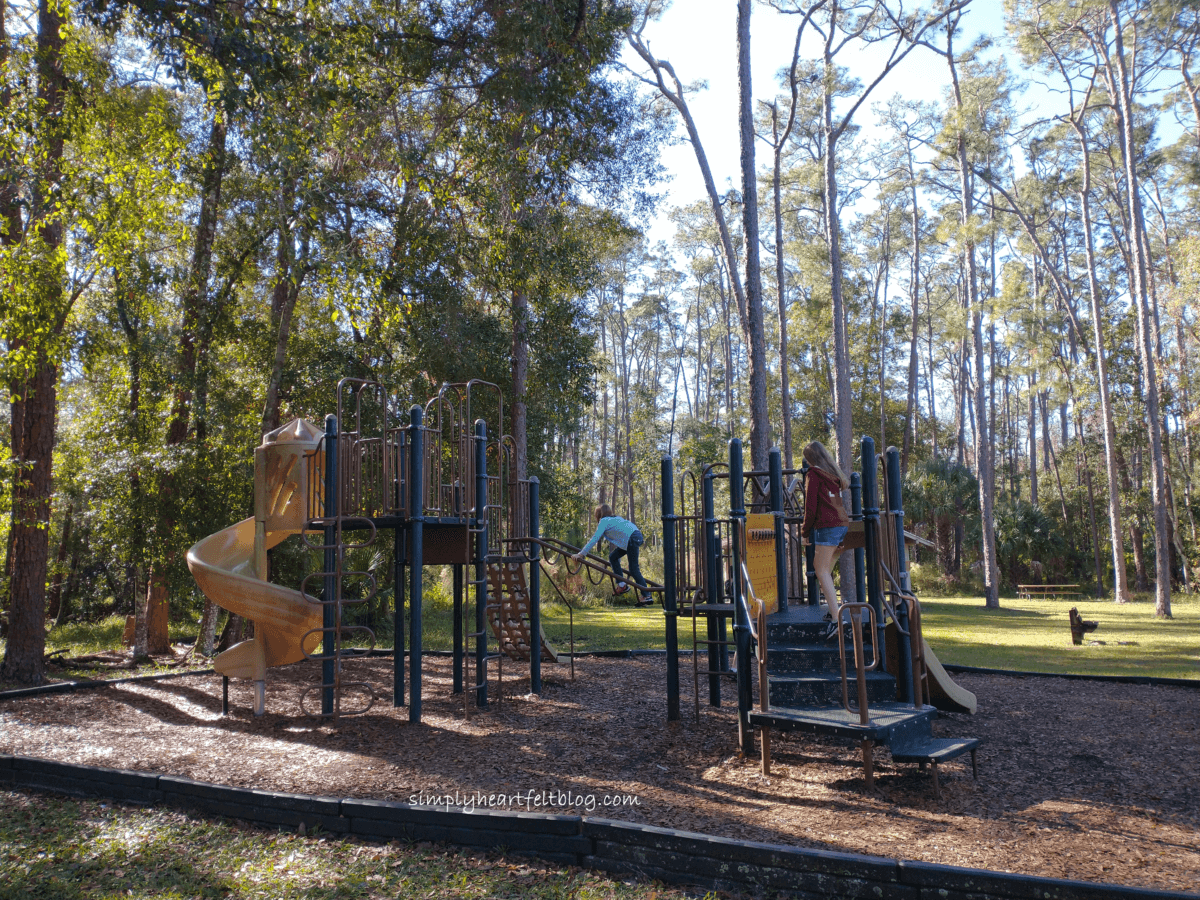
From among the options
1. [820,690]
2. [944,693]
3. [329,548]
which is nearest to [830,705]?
[820,690]

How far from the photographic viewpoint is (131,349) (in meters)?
13.1

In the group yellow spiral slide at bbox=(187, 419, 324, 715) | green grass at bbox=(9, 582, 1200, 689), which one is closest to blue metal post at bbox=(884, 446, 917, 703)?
yellow spiral slide at bbox=(187, 419, 324, 715)

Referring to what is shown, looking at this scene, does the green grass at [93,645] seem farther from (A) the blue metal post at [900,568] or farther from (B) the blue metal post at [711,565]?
(A) the blue metal post at [900,568]

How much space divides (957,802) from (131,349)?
13.1 meters

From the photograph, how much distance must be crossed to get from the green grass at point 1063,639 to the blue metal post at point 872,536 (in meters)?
6.26

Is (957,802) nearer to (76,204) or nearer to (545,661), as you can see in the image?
(545,661)

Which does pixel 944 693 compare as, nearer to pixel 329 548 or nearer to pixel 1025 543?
pixel 329 548

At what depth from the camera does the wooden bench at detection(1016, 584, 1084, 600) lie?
92.6ft

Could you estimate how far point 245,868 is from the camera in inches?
169

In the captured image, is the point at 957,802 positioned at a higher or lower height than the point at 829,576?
lower

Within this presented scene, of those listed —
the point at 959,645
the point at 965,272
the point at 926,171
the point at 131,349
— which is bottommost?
the point at 959,645

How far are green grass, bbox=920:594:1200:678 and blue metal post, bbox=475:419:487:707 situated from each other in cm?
750

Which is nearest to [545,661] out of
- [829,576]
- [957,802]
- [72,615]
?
[829,576]

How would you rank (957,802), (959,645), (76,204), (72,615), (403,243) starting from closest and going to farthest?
(957,802)
(76,204)
(403,243)
(959,645)
(72,615)
